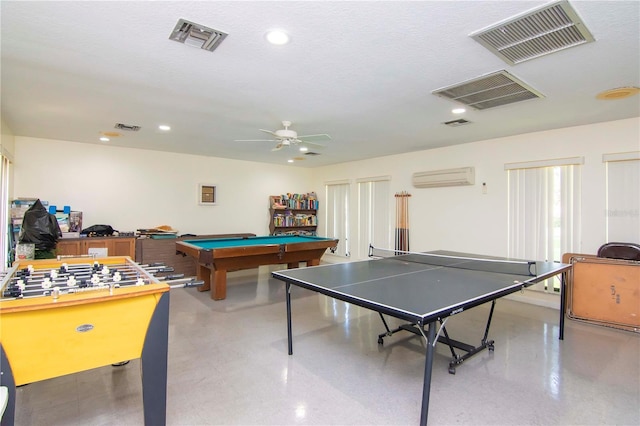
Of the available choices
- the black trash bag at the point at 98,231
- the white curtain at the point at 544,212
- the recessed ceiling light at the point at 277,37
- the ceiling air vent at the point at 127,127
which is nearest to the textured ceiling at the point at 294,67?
the recessed ceiling light at the point at 277,37

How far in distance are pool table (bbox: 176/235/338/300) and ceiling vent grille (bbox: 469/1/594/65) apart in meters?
3.66

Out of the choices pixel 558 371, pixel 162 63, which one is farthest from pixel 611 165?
pixel 162 63

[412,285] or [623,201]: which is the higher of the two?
[623,201]

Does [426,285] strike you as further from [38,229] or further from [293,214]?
[293,214]

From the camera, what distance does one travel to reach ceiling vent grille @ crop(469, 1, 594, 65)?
1.84 metres

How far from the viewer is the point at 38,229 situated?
13.8 feet

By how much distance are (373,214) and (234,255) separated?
3.44 metres

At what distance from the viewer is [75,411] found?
208 cm

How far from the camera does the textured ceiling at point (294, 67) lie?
1.85 metres

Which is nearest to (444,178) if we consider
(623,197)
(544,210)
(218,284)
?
(544,210)

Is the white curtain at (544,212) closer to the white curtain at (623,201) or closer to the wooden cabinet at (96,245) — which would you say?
the white curtain at (623,201)

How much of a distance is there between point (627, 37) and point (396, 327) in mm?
3067

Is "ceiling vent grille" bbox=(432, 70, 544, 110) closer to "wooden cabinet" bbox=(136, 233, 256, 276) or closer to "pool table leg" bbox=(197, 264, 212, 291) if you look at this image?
"pool table leg" bbox=(197, 264, 212, 291)

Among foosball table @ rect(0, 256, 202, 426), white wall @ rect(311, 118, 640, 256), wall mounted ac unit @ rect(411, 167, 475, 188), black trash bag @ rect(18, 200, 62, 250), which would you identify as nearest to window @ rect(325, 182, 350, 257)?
white wall @ rect(311, 118, 640, 256)
